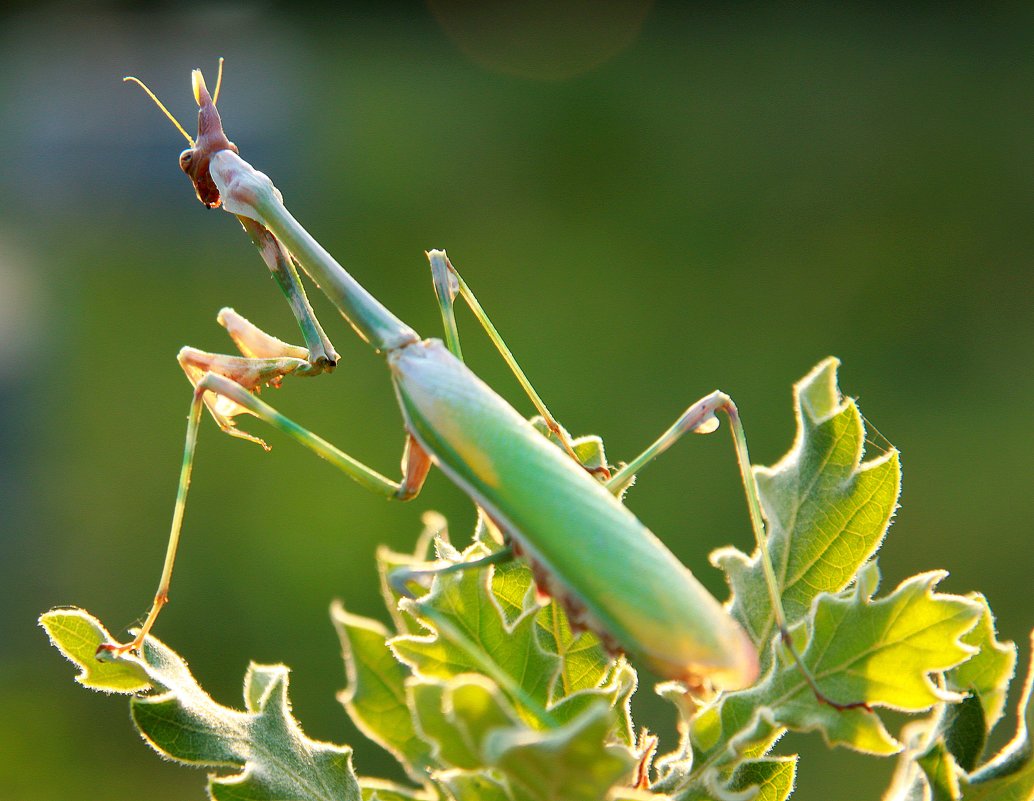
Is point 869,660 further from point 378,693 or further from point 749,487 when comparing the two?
point 378,693

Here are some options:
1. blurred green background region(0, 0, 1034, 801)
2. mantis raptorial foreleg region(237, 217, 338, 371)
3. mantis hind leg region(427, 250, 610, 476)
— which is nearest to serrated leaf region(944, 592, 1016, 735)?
mantis hind leg region(427, 250, 610, 476)

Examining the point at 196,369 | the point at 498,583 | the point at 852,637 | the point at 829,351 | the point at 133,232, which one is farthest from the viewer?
the point at 133,232

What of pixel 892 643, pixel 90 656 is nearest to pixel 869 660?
pixel 892 643

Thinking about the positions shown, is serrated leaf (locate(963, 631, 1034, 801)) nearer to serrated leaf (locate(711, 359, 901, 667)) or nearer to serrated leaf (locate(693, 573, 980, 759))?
serrated leaf (locate(693, 573, 980, 759))

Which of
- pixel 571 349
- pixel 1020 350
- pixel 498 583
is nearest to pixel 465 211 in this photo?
pixel 571 349

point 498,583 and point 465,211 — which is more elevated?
point 465,211

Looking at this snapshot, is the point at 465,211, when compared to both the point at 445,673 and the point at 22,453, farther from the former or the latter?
the point at 445,673
